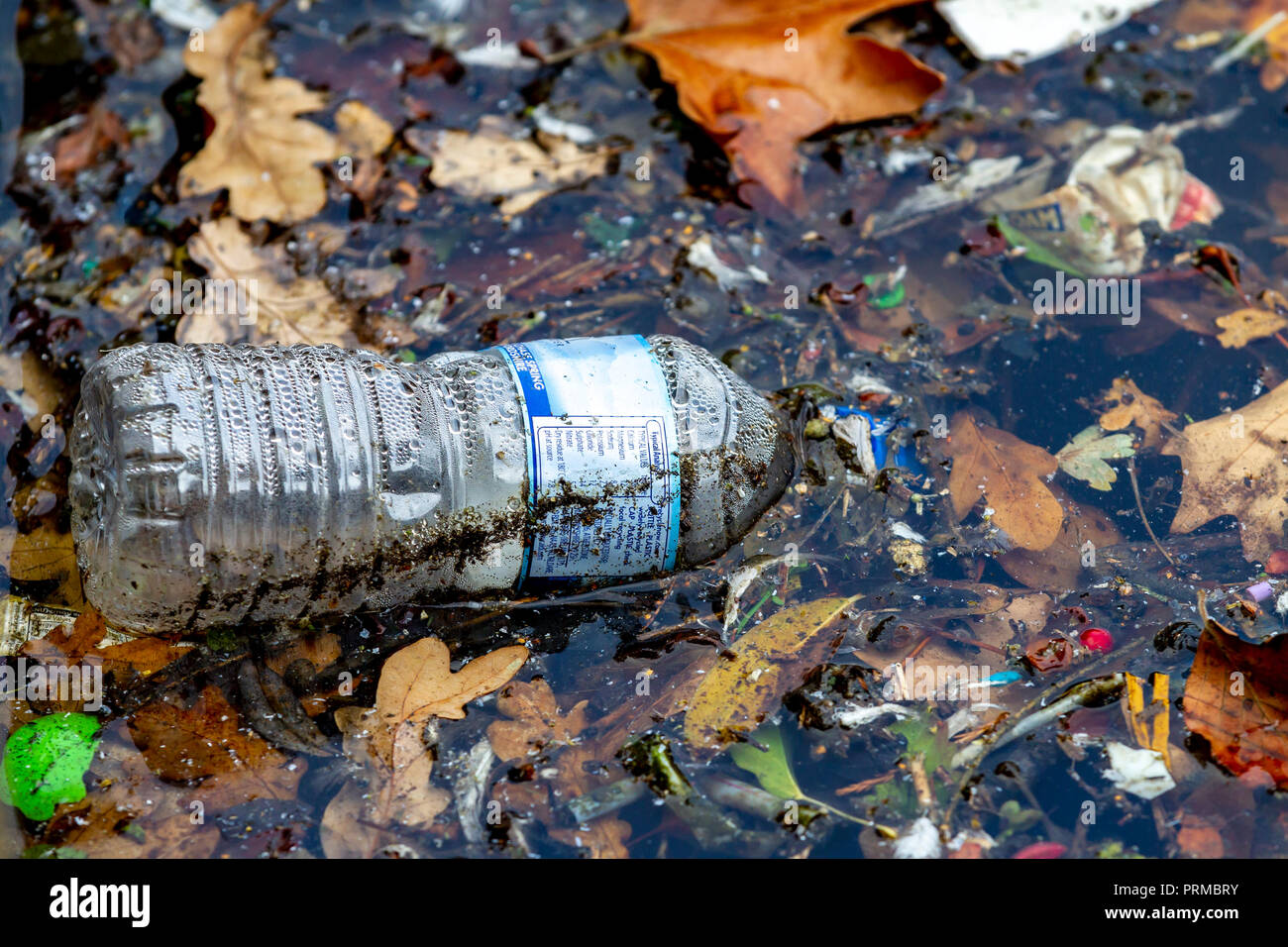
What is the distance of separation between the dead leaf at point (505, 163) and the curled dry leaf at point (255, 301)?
0.63 metres

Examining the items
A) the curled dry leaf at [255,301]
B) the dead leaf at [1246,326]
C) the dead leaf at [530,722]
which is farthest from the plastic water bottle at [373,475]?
the dead leaf at [1246,326]

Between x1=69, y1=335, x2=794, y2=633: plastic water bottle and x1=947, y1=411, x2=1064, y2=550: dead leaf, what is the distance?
0.74 meters

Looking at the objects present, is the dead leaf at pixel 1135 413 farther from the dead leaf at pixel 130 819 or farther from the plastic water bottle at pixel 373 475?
the dead leaf at pixel 130 819

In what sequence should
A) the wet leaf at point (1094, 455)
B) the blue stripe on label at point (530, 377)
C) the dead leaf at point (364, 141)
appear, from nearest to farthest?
the blue stripe on label at point (530, 377) → the wet leaf at point (1094, 455) → the dead leaf at point (364, 141)

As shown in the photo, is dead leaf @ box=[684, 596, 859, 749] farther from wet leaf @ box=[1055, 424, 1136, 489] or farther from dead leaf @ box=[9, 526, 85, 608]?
A: dead leaf @ box=[9, 526, 85, 608]

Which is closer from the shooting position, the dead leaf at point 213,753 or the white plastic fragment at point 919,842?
the white plastic fragment at point 919,842

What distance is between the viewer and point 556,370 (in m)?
2.97

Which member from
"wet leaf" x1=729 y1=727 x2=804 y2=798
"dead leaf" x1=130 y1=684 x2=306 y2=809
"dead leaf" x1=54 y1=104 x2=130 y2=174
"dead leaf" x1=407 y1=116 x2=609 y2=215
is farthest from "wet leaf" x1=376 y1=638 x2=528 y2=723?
"dead leaf" x1=54 y1=104 x2=130 y2=174

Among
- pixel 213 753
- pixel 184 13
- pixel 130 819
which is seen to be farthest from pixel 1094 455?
pixel 184 13

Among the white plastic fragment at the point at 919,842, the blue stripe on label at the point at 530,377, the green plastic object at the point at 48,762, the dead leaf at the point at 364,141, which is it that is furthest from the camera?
the dead leaf at the point at 364,141

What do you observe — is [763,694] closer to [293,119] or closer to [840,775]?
[840,775]

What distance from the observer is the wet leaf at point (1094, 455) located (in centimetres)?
338

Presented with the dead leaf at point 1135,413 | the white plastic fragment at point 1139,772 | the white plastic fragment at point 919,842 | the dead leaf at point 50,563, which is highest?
the dead leaf at point 1135,413

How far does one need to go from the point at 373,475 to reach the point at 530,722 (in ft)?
2.49
